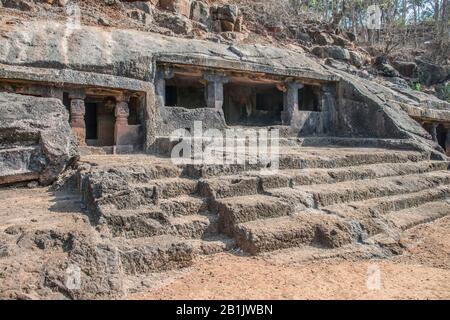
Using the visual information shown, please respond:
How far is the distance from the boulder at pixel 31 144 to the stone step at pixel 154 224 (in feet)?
6.17

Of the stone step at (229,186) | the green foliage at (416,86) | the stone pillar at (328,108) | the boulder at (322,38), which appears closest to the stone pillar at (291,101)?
the stone pillar at (328,108)

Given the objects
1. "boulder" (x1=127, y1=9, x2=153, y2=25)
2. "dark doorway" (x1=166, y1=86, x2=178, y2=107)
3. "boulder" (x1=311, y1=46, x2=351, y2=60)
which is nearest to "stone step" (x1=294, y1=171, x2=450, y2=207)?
"dark doorway" (x1=166, y1=86, x2=178, y2=107)

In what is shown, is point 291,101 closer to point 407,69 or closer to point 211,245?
point 211,245

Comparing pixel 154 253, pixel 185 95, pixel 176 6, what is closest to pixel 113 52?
pixel 185 95

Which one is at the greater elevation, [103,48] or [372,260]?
[103,48]

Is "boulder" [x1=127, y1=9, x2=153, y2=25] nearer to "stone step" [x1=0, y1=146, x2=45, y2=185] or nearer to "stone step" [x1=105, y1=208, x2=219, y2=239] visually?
"stone step" [x1=0, y1=146, x2=45, y2=185]

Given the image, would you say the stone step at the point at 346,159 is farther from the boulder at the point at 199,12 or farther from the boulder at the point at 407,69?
the boulder at the point at 407,69

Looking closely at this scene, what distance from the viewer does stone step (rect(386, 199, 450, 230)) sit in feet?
16.7

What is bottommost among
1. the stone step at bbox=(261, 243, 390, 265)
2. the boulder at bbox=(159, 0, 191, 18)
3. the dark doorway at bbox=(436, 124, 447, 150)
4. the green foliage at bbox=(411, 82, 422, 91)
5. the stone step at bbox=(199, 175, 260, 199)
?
the stone step at bbox=(261, 243, 390, 265)

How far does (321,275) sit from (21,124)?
433 cm

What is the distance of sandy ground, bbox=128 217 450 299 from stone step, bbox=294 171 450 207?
3.84ft

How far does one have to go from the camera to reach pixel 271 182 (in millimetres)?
4984

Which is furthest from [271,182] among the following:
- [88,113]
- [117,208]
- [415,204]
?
[88,113]
